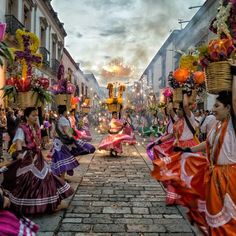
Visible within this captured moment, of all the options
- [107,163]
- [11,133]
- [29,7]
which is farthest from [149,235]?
[29,7]

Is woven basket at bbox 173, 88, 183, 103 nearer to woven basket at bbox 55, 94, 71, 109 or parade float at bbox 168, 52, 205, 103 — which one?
parade float at bbox 168, 52, 205, 103

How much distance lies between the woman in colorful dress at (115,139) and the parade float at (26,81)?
23.3 feet

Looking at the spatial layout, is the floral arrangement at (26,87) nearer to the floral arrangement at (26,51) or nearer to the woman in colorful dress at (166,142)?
the floral arrangement at (26,51)

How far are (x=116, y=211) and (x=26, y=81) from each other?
238 cm

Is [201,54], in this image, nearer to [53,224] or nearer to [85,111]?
[53,224]

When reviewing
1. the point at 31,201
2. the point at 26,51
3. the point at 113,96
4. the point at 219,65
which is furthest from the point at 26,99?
the point at 113,96

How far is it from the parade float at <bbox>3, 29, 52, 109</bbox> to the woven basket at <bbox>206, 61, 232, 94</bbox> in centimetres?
297

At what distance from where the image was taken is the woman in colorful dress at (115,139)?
13031mm

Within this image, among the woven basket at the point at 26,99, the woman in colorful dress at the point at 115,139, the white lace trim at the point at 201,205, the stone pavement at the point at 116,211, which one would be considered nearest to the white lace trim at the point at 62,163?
the stone pavement at the point at 116,211

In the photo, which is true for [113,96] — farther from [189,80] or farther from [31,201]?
[31,201]

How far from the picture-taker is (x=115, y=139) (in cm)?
1309

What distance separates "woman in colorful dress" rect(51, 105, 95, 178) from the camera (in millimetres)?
7676

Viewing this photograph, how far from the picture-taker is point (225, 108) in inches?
146

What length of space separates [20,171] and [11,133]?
20.8 feet
